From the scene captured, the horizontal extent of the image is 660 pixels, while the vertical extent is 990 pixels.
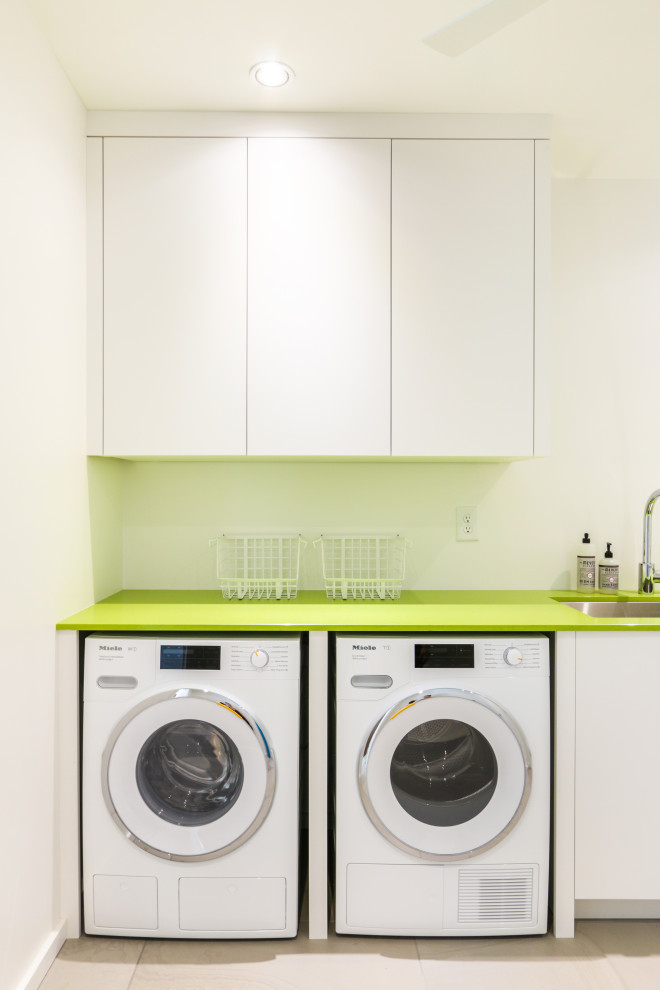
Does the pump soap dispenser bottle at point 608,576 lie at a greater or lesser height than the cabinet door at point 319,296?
lesser

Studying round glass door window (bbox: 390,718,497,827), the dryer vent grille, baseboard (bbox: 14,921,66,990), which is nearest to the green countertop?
round glass door window (bbox: 390,718,497,827)

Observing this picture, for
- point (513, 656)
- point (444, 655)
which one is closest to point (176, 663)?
point (444, 655)

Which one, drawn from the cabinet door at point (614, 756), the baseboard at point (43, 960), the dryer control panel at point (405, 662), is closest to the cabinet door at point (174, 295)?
the dryer control panel at point (405, 662)

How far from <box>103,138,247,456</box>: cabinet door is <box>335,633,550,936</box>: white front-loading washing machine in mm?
835

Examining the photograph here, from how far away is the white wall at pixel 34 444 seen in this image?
57.8 inches

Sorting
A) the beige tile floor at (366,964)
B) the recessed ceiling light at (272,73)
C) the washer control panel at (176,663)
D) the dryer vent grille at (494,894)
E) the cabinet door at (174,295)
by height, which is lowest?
the beige tile floor at (366,964)

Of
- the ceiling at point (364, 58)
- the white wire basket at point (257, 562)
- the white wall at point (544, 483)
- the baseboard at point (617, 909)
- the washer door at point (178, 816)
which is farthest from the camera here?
the white wall at point (544, 483)

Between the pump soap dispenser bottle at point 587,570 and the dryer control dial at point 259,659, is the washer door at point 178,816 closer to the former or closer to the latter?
the dryer control dial at point 259,659

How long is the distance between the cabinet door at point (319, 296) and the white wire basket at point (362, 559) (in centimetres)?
46

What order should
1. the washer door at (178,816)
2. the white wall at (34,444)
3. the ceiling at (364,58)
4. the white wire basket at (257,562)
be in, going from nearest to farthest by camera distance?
the white wall at (34,444)
the ceiling at (364,58)
the washer door at (178,816)
the white wire basket at (257,562)

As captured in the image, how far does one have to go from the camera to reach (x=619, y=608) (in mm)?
2295

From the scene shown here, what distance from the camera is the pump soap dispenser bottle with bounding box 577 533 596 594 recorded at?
2336mm

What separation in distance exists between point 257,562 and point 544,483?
1.12m

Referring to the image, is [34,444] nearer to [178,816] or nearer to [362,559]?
[178,816]
